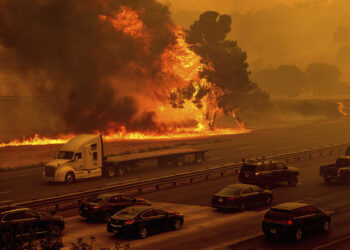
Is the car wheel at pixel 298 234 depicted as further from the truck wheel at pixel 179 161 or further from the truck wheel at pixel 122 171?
the truck wheel at pixel 179 161

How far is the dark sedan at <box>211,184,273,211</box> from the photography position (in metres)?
24.6

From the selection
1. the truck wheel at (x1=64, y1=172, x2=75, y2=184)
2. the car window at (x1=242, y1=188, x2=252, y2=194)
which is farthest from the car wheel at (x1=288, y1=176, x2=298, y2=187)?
the truck wheel at (x1=64, y1=172, x2=75, y2=184)

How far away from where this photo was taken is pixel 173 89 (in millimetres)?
72250

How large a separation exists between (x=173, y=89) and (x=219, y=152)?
21.6m

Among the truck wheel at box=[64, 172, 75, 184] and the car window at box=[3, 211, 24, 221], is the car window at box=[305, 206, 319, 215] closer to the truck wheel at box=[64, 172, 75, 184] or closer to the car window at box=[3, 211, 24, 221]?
the car window at box=[3, 211, 24, 221]

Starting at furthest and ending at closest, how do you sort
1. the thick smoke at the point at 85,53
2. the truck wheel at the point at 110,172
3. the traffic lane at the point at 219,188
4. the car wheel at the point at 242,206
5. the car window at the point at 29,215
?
the thick smoke at the point at 85,53 → the truck wheel at the point at 110,172 → the traffic lane at the point at 219,188 → the car wheel at the point at 242,206 → the car window at the point at 29,215

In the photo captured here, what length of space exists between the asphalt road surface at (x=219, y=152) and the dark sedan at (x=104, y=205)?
28.2ft

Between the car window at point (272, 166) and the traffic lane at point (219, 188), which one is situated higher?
the car window at point (272, 166)

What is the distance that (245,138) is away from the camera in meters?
67.2

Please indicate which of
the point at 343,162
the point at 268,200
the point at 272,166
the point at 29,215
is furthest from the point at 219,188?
the point at 29,215

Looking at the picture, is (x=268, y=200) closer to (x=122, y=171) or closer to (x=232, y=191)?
(x=232, y=191)

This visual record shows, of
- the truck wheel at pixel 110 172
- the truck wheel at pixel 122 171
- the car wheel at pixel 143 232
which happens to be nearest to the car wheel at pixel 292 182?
the truck wheel at pixel 122 171

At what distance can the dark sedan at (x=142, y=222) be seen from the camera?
1948cm

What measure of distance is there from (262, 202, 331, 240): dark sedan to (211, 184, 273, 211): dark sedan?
15.5 feet
